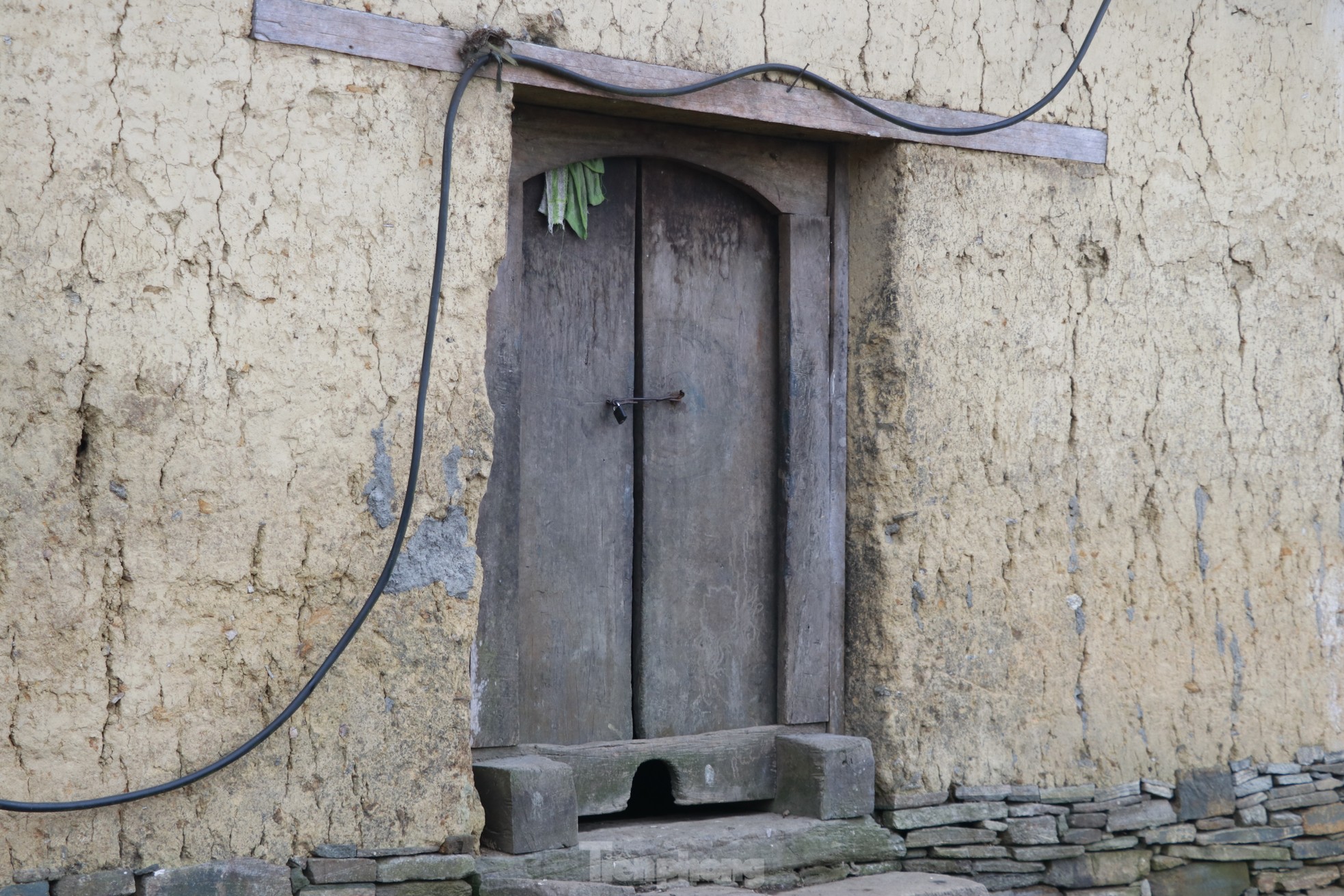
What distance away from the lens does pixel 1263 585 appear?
396 cm

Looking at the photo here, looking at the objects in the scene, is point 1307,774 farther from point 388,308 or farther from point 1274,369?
point 388,308

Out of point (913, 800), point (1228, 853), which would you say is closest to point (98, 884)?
point (913, 800)

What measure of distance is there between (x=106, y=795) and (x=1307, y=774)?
11.3 feet

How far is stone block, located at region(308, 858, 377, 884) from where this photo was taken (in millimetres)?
2850

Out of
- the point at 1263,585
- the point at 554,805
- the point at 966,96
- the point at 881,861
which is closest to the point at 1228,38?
the point at 966,96

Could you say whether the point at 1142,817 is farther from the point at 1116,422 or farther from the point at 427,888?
the point at 427,888

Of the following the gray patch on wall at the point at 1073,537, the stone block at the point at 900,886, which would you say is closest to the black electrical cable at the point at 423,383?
the gray patch on wall at the point at 1073,537

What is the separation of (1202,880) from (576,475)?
231 centimetres

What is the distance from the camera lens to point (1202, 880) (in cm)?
392

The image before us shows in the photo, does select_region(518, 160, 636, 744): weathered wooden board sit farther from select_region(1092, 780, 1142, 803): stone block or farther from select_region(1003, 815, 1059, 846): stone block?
select_region(1092, 780, 1142, 803): stone block

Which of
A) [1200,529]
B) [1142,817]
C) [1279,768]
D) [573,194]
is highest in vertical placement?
[573,194]

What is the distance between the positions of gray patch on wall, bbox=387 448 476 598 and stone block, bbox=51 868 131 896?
80cm

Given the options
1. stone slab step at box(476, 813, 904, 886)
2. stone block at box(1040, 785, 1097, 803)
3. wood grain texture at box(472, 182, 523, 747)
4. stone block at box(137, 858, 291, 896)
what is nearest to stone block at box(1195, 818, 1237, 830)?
stone block at box(1040, 785, 1097, 803)

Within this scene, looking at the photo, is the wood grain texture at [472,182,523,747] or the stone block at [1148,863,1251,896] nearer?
the wood grain texture at [472,182,523,747]
